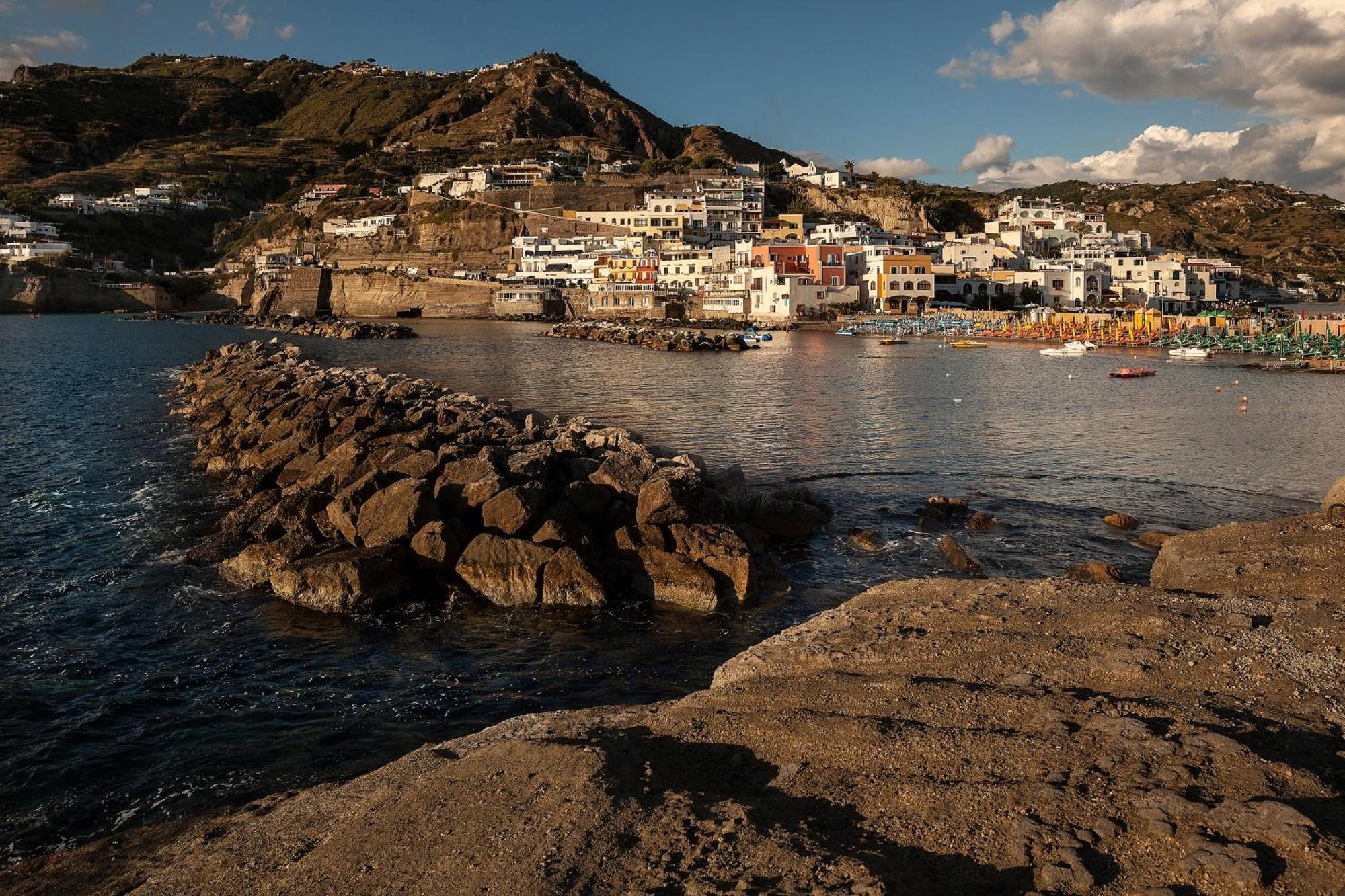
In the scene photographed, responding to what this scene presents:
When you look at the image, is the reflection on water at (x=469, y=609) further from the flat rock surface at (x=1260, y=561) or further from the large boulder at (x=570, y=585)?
the flat rock surface at (x=1260, y=561)

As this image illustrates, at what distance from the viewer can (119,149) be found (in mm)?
199000

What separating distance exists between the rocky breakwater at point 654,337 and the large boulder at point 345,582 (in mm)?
57634

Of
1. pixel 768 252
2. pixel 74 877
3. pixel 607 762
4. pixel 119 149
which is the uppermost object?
pixel 119 149

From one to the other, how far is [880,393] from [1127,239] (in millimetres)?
108347

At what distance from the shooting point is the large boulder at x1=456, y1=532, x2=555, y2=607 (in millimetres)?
14375

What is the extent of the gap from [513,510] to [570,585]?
2.12m

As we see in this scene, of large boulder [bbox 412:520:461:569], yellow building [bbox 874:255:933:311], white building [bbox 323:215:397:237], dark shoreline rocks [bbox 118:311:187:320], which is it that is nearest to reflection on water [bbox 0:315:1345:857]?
large boulder [bbox 412:520:461:569]

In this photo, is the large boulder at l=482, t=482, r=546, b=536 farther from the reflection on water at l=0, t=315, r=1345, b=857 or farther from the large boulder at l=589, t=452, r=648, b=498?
the reflection on water at l=0, t=315, r=1345, b=857

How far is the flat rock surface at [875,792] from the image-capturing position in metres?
5.59

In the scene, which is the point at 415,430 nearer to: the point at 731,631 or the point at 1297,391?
the point at 731,631

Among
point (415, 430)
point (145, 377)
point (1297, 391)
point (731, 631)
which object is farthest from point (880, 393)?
point (145, 377)

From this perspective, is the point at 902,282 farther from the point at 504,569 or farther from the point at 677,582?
the point at 504,569

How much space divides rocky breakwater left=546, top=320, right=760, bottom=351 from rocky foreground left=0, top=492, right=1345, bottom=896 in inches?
2469

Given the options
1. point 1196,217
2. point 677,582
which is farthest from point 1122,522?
point 1196,217
